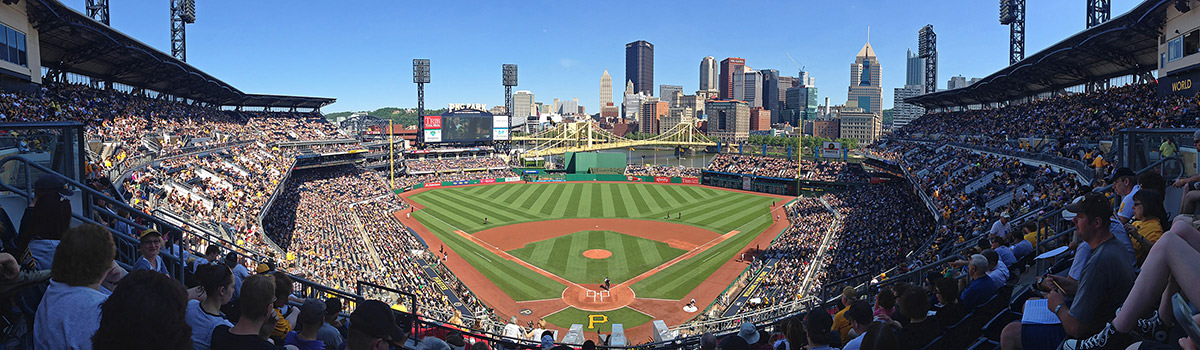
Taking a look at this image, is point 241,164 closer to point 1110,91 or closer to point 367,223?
point 367,223

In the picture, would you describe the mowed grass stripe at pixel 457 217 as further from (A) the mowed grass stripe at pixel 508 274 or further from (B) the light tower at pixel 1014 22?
(B) the light tower at pixel 1014 22

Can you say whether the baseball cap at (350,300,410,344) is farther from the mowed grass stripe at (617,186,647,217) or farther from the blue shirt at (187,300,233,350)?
the mowed grass stripe at (617,186,647,217)

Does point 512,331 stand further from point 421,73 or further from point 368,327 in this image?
point 421,73

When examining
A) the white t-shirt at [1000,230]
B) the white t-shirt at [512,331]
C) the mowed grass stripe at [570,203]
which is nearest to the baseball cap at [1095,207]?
the white t-shirt at [1000,230]

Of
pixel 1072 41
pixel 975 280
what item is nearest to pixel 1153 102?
pixel 1072 41

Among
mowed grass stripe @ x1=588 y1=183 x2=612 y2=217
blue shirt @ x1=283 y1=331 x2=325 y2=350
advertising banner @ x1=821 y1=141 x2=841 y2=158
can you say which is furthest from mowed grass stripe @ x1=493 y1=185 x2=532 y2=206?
blue shirt @ x1=283 y1=331 x2=325 y2=350

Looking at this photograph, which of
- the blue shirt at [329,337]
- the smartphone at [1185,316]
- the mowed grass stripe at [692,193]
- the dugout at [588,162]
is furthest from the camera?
the dugout at [588,162]

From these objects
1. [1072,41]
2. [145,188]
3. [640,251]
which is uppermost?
[1072,41]

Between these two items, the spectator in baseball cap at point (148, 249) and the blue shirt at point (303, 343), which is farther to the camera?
the spectator in baseball cap at point (148, 249)
